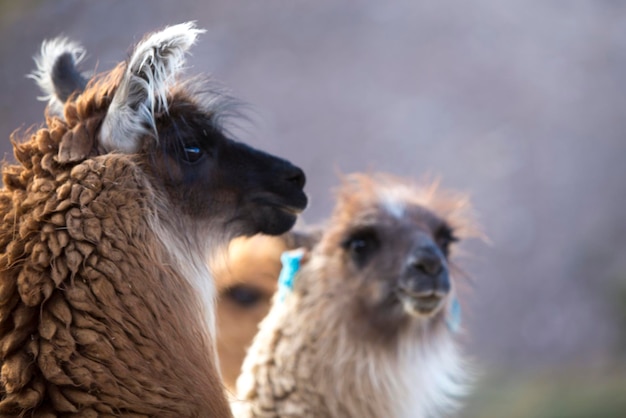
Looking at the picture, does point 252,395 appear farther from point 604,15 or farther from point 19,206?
point 604,15

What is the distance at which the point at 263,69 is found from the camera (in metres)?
12.6

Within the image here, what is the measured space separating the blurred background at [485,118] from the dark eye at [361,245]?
4.99 metres

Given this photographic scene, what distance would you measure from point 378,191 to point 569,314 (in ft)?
23.8

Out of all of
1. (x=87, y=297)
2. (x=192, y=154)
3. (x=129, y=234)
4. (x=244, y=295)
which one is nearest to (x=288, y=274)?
Result: (x=244, y=295)

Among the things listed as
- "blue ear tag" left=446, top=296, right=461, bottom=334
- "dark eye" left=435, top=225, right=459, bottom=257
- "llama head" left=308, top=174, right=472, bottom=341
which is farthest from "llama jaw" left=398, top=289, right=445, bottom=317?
"dark eye" left=435, top=225, right=459, bottom=257

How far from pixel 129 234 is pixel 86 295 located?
25cm

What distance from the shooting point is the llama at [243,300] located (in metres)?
4.91

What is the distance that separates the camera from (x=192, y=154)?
2742 mm

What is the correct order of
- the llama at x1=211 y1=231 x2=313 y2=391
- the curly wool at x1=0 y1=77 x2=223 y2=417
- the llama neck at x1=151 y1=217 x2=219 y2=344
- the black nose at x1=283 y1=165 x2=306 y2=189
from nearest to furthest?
the curly wool at x1=0 y1=77 x2=223 y2=417 → the llama neck at x1=151 y1=217 x2=219 y2=344 → the black nose at x1=283 y1=165 x2=306 y2=189 → the llama at x1=211 y1=231 x2=313 y2=391

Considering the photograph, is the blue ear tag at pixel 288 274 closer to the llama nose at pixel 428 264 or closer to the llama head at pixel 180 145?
the llama nose at pixel 428 264

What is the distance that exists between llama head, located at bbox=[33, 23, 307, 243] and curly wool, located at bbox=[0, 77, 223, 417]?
0.07 metres

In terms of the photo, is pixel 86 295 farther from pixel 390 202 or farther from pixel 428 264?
pixel 390 202

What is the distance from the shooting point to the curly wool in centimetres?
216

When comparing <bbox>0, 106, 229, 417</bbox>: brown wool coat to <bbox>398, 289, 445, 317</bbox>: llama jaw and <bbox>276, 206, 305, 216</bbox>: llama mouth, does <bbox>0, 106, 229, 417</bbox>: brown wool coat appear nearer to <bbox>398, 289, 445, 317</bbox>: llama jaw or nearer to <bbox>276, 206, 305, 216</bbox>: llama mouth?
<bbox>276, 206, 305, 216</bbox>: llama mouth
